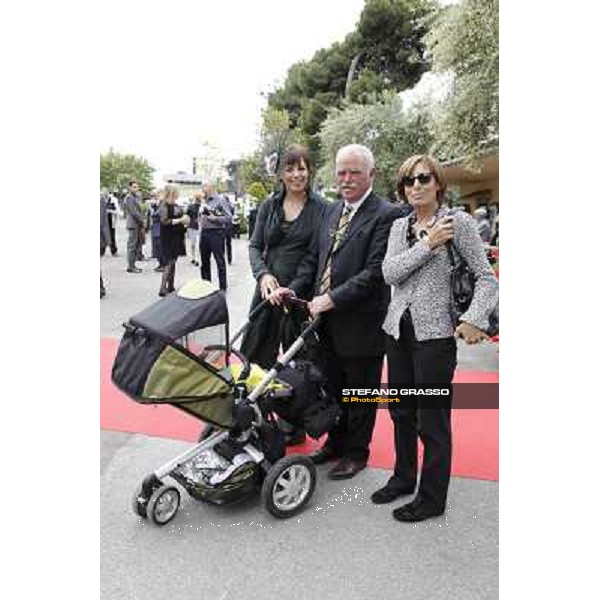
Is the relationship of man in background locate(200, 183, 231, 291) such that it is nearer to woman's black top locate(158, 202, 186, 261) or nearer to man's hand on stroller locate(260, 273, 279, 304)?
woman's black top locate(158, 202, 186, 261)

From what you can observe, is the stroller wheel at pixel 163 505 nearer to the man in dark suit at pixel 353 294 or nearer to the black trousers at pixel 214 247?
the man in dark suit at pixel 353 294

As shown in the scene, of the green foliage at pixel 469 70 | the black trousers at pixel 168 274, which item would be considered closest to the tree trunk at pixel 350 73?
the green foliage at pixel 469 70

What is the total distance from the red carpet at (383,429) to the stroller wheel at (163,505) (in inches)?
22.2

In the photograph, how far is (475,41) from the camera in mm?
6508

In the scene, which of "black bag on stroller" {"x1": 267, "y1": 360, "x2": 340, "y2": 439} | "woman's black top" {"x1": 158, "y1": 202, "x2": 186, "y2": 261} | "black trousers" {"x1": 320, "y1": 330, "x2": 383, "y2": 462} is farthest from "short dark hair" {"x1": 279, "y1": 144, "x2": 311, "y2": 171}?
"woman's black top" {"x1": 158, "y1": 202, "x2": 186, "y2": 261}

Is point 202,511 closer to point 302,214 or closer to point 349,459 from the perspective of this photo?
point 349,459

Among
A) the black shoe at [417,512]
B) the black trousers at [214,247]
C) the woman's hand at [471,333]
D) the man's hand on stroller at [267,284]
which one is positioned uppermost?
the black trousers at [214,247]

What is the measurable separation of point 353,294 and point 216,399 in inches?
31.2

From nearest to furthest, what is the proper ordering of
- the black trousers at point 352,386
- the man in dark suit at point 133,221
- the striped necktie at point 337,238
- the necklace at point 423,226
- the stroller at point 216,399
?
1. the stroller at point 216,399
2. the necklace at point 423,226
3. the striped necktie at point 337,238
4. the black trousers at point 352,386
5. the man in dark suit at point 133,221

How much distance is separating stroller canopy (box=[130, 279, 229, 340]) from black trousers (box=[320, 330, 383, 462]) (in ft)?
2.58

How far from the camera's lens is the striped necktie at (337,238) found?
108 inches

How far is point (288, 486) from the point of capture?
2.57 metres

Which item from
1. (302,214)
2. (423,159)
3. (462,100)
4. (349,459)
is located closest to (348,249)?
(302,214)

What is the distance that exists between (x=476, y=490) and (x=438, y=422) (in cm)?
60
